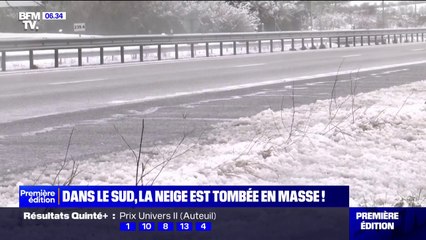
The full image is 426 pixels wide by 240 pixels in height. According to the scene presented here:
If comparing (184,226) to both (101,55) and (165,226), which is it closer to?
(165,226)

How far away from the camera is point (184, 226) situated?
295 cm

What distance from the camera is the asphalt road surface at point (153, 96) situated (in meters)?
7.00

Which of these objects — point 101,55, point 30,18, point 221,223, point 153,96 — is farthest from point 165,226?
point 101,55

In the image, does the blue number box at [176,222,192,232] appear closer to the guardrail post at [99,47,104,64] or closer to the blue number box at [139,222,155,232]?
the blue number box at [139,222,155,232]

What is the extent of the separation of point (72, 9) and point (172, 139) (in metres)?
1.52

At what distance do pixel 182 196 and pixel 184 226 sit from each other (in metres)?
0.14

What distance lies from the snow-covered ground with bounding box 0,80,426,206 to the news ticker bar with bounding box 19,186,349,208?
33 cm

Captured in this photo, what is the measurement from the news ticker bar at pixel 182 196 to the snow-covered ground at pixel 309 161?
0.33 metres

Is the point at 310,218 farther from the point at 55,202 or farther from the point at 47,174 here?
the point at 47,174

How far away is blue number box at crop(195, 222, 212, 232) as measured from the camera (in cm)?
298

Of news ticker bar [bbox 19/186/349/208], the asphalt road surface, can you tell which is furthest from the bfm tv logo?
news ticker bar [bbox 19/186/349/208]

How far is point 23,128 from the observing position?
851cm

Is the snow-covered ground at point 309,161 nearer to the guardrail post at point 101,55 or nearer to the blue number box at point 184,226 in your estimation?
the blue number box at point 184,226

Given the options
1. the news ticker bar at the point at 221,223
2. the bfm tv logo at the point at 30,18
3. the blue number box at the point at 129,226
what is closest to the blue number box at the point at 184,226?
the news ticker bar at the point at 221,223
